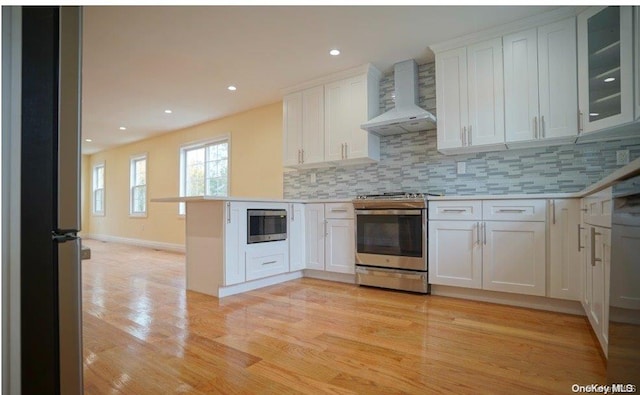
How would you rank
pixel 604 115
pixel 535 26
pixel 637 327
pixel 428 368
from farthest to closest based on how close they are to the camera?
pixel 535 26 → pixel 604 115 → pixel 428 368 → pixel 637 327

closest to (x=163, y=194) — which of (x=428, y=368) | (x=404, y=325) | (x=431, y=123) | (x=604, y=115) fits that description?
(x=431, y=123)

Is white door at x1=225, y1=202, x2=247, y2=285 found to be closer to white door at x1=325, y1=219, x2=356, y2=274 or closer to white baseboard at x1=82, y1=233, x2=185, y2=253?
white door at x1=325, y1=219, x2=356, y2=274

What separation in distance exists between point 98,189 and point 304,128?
27.1 feet

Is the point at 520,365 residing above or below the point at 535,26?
below

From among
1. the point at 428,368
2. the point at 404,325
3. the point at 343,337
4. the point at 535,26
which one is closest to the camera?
the point at 428,368

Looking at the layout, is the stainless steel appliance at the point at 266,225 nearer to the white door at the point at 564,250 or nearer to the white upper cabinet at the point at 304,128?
the white upper cabinet at the point at 304,128

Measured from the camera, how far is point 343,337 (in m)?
2.02

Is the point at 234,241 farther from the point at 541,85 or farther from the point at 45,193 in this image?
the point at 541,85

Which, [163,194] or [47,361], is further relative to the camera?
[163,194]

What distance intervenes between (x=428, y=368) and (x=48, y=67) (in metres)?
1.84

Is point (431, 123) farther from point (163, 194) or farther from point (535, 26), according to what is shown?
point (163, 194)

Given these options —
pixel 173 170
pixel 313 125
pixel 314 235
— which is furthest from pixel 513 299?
pixel 173 170

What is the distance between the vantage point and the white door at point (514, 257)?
100 inches

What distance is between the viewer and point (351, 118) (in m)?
3.86
